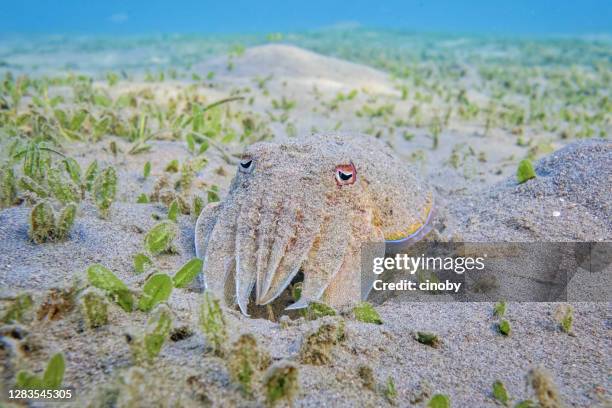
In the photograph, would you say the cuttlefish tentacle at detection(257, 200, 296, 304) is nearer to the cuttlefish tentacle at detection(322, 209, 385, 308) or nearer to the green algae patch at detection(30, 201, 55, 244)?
the cuttlefish tentacle at detection(322, 209, 385, 308)

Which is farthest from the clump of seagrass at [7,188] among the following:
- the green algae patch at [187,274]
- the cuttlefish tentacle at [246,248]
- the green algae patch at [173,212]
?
the cuttlefish tentacle at [246,248]

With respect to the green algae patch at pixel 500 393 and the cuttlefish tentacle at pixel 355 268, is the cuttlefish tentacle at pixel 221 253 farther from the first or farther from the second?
the green algae patch at pixel 500 393

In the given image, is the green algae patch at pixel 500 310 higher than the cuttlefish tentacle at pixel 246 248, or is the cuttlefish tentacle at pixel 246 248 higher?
the cuttlefish tentacle at pixel 246 248

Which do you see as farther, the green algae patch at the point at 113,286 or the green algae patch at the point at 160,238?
the green algae patch at the point at 160,238

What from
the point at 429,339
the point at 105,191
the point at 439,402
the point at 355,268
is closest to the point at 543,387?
the point at 439,402

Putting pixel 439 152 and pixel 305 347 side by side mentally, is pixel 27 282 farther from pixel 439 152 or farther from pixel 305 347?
pixel 439 152

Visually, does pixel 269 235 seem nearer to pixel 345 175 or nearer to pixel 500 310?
pixel 345 175

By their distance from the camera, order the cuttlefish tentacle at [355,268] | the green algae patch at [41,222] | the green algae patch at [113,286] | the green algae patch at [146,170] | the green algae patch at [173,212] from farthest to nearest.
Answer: the green algae patch at [146,170] < the green algae patch at [173,212] < the green algae patch at [41,222] < the cuttlefish tentacle at [355,268] < the green algae patch at [113,286]
